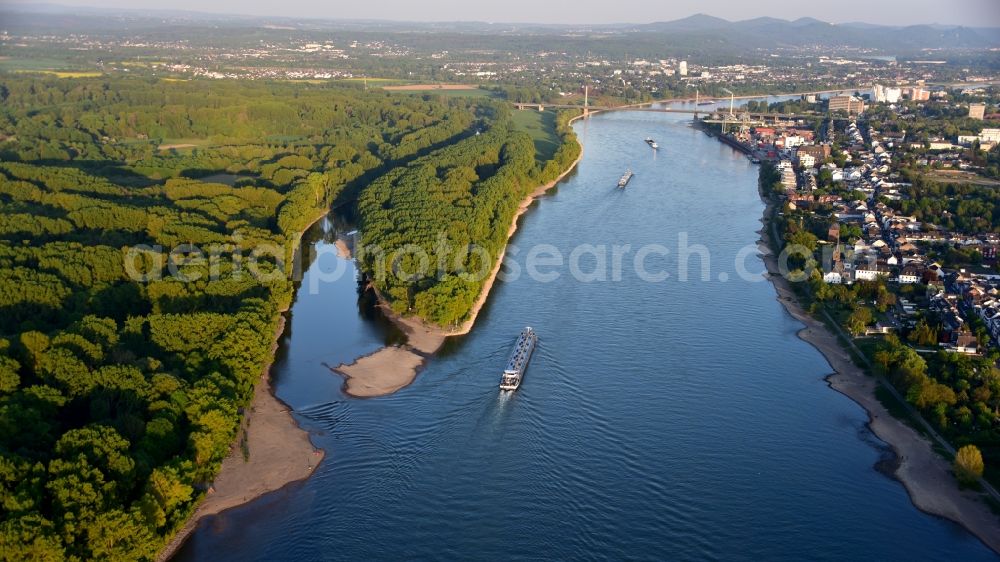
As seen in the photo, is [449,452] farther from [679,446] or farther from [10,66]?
[10,66]

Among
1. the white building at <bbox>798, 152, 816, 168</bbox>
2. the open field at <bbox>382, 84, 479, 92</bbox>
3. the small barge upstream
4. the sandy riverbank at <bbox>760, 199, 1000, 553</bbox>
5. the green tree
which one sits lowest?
the sandy riverbank at <bbox>760, 199, 1000, 553</bbox>

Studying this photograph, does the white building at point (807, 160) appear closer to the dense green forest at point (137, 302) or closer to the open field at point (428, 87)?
the dense green forest at point (137, 302)

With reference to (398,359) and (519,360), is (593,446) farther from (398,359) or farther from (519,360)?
(398,359)

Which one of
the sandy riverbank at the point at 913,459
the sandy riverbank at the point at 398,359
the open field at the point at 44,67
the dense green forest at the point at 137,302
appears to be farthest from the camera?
the open field at the point at 44,67

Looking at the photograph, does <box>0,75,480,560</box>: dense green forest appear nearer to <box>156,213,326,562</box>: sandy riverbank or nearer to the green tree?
<box>156,213,326,562</box>: sandy riverbank

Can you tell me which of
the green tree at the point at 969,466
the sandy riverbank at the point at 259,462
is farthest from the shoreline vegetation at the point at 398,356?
the green tree at the point at 969,466

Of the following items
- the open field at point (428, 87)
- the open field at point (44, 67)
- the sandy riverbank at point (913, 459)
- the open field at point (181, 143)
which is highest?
the open field at point (44, 67)

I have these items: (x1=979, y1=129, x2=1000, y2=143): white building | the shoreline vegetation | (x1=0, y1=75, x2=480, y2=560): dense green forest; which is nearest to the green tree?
the shoreline vegetation
